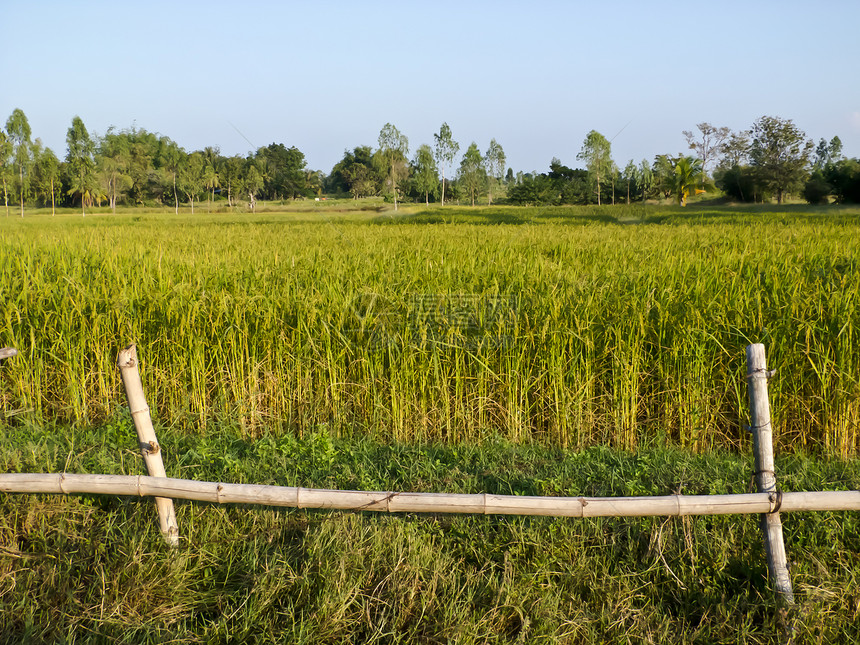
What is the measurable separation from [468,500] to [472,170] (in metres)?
42.4

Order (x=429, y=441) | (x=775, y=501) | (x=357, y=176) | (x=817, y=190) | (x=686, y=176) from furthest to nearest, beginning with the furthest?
(x=357, y=176), (x=686, y=176), (x=817, y=190), (x=429, y=441), (x=775, y=501)

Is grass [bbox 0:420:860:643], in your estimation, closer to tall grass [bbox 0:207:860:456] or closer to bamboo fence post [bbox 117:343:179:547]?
bamboo fence post [bbox 117:343:179:547]

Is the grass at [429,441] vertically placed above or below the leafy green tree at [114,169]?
below

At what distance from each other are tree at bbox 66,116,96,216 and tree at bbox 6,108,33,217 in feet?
9.62

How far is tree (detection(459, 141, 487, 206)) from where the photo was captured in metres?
42.6

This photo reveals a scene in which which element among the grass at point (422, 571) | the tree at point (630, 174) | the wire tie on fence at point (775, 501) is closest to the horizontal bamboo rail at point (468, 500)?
the wire tie on fence at point (775, 501)

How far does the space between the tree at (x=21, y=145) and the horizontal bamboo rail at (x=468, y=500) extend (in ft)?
156

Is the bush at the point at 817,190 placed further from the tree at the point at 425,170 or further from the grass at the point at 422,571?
the grass at the point at 422,571

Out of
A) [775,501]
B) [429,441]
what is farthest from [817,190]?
[775,501]

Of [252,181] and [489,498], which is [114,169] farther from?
[489,498]

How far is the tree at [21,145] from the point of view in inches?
1646

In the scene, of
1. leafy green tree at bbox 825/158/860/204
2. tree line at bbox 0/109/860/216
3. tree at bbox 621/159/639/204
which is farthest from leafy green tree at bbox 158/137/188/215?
leafy green tree at bbox 825/158/860/204

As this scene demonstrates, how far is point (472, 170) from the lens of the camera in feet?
139

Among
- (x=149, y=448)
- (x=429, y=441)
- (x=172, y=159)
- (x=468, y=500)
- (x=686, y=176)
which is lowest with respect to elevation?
(x=429, y=441)
